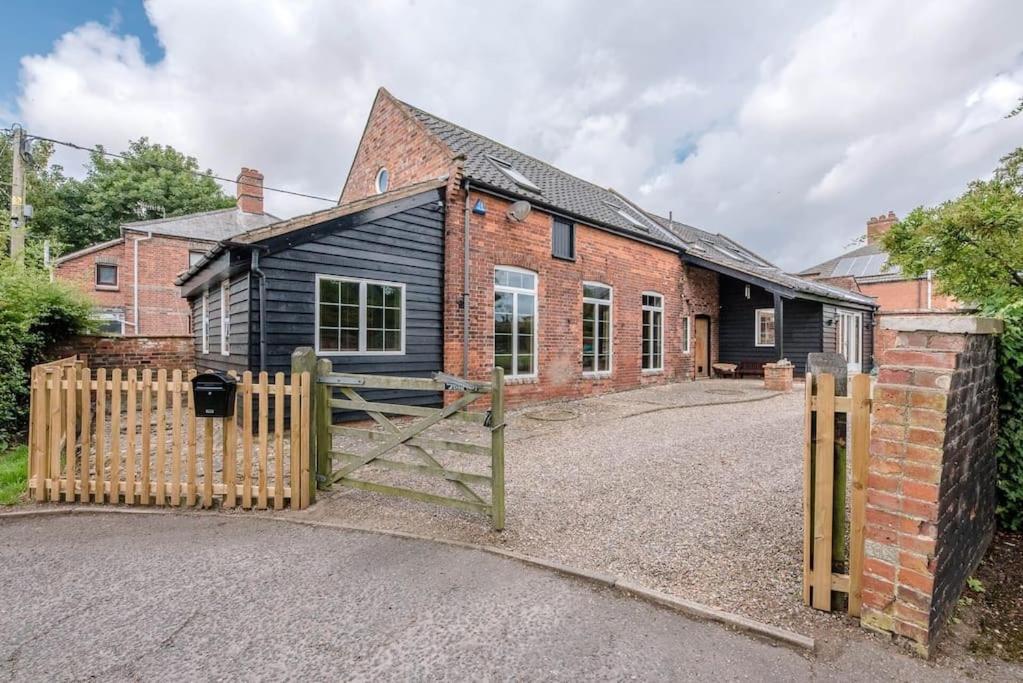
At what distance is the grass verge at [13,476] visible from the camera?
4.19 m

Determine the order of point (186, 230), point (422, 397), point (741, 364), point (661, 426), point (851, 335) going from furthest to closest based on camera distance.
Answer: point (186, 230) < point (851, 335) < point (741, 364) < point (422, 397) < point (661, 426)

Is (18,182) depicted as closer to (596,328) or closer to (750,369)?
(596,328)

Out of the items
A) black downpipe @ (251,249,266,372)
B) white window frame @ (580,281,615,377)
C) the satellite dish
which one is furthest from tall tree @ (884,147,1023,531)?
black downpipe @ (251,249,266,372)

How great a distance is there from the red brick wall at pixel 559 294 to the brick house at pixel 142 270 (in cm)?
1603

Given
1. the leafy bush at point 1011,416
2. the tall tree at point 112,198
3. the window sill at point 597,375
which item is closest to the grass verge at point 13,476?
the leafy bush at point 1011,416

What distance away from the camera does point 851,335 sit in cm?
1808

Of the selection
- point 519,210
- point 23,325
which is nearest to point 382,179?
point 519,210

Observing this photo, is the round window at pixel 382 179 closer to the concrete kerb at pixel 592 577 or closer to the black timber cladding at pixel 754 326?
the concrete kerb at pixel 592 577

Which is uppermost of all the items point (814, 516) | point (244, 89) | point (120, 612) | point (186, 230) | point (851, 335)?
point (244, 89)

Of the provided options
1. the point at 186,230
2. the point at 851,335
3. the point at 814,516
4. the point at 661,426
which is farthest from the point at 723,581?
the point at 186,230

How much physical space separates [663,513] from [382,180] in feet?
34.4

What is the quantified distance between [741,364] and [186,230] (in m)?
25.1

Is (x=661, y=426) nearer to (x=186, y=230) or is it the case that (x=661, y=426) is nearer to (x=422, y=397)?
(x=422, y=397)

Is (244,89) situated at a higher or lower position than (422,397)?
higher
